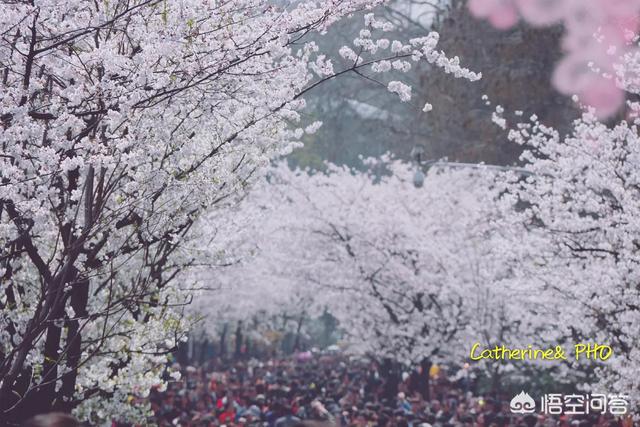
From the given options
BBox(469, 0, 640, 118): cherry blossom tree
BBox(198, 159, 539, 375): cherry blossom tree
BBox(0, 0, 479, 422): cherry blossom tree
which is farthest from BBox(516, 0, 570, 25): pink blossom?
BBox(0, 0, 479, 422): cherry blossom tree

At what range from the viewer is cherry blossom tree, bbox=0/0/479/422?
16.7 ft

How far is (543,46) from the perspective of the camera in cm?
2553

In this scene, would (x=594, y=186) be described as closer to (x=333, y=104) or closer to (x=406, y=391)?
(x=406, y=391)

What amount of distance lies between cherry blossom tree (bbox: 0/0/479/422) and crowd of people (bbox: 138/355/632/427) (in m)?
2.52

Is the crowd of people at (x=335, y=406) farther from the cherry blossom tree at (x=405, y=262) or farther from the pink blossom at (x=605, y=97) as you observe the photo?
the pink blossom at (x=605, y=97)

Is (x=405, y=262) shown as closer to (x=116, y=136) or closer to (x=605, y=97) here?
(x=605, y=97)

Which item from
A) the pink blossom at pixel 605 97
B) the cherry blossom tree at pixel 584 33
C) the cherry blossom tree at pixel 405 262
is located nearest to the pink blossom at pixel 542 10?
the cherry blossom tree at pixel 584 33

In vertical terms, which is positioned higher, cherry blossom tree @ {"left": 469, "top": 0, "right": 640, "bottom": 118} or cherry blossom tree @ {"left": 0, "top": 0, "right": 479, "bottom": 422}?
cherry blossom tree @ {"left": 469, "top": 0, "right": 640, "bottom": 118}

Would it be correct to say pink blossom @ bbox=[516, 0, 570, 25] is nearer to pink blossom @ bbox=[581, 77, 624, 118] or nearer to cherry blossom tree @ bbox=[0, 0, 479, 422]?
pink blossom @ bbox=[581, 77, 624, 118]

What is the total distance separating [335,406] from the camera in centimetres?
1534

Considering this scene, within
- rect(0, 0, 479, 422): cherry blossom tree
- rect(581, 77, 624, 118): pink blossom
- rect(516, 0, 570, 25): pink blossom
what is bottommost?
rect(0, 0, 479, 422): cherry blossom tree

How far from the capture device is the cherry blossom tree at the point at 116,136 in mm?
5102

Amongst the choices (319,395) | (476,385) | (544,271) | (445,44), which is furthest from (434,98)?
(544,271)

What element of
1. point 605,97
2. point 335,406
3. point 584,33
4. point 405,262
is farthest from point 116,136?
point 584,33
